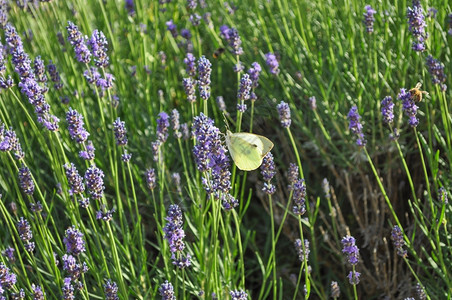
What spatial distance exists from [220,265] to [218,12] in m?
1.77

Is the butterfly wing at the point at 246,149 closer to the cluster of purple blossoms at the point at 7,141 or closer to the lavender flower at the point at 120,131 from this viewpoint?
the lavender flower at the point at 120,131

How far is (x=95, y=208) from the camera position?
2.63 metres

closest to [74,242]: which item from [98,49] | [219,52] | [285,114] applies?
[98,49]

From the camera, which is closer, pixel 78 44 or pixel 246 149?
pixel 246 149

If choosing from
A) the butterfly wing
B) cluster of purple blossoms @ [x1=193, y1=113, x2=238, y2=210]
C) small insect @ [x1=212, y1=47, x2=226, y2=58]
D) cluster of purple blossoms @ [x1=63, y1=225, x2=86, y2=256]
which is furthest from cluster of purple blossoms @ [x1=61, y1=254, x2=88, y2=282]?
small insect @ [x1=212, y1=47, x2=226, y2=58]

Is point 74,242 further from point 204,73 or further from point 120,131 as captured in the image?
point 204,73

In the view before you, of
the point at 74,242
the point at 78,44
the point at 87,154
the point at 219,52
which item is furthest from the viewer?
the point at 219,52

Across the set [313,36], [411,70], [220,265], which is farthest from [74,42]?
[411,70]

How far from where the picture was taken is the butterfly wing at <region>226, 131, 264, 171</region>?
191 cm

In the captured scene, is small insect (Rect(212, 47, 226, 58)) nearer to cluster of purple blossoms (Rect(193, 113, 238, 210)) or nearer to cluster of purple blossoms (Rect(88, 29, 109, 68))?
cluster of purple blossoms (Rect(88, 29, 109, 68))

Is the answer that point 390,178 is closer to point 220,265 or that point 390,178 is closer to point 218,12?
point 220,265

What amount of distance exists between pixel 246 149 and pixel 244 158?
0.17 ft

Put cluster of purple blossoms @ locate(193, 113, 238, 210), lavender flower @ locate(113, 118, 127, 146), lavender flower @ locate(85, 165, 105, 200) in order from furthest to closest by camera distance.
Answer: lavender flower @ locate(113, 118, 127, 146) < lavender flower @ locate(85, 165, 105, 200) < cluster of purple blossoms @ locate(193, 113, 238, 210)

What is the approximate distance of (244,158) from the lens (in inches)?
78.5
